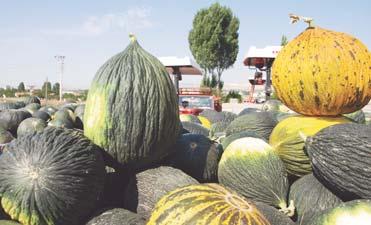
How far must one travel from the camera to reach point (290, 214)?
8.37 ft

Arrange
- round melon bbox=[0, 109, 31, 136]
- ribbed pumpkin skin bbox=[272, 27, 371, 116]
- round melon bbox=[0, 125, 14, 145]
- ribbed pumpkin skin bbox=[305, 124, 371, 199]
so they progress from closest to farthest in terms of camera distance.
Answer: ribbed pumpkin skin bbox=[305, 124, 371, 199] → ribbed pumpkin skin bbox=[272, 27, 371, 116] → round melon bbox=[0, 125, 14, 145] → round melon bbox=[0, 109, 31, 136]

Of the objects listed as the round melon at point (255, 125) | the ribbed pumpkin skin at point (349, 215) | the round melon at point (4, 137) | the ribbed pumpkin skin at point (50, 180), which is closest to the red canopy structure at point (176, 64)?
the round melon at point (4, 137)

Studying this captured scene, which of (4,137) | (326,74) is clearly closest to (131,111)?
(326,74)

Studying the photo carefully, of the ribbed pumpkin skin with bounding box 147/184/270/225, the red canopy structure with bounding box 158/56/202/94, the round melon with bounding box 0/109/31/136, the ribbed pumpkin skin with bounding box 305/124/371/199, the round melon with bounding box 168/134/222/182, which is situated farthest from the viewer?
the red canopy structure with bounding box 158/56/202/94

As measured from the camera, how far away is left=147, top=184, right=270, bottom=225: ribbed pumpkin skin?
188 cm

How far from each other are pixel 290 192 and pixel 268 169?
0.21 metres

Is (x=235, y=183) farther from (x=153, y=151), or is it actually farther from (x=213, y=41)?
(x=213, y=41)

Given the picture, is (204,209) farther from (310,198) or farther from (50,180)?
(310,198)

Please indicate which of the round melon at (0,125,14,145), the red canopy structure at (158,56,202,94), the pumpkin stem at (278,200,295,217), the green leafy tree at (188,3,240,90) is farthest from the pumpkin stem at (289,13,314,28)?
the green leafy tree at (188,3,240,90)

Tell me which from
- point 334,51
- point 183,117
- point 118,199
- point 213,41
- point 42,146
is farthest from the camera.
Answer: point 213,41

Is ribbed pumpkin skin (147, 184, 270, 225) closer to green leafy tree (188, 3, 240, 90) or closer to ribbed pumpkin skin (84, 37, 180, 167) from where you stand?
ribbed pumpkin skin (84, 37, 180, 167)

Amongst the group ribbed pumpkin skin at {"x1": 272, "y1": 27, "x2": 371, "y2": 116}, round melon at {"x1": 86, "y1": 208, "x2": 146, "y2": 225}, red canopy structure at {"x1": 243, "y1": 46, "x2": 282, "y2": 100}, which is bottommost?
round melon at {"x1": 86, "y1": 208, "x2": 146, "y2": 225}

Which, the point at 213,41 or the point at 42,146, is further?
the point at 213,41

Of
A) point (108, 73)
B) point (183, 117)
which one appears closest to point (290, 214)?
point (108, 73)
